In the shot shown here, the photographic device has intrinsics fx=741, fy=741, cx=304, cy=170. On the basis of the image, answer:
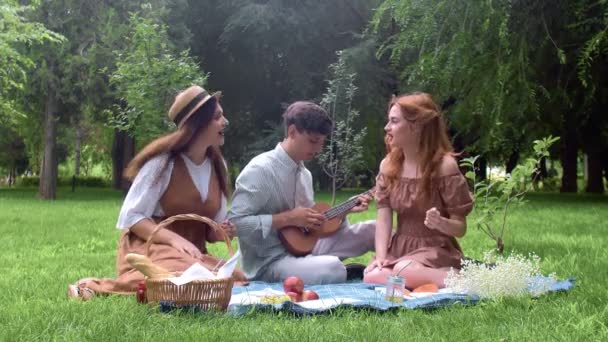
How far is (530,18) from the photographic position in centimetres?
998

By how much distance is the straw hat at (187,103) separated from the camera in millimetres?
Answer: 4594

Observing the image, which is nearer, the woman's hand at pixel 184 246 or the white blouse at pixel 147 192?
the woman's hand at pixel 184 246

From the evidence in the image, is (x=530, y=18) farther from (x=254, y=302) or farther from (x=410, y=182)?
(x=254, y=302)

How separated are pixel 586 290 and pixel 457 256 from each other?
0.92 metres

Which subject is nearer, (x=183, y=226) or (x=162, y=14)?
(x=183, y=226)

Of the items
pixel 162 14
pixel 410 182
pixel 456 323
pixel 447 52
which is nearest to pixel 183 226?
pixel 410 182

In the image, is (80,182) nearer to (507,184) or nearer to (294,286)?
(507,184)

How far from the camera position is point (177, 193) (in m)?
4.64

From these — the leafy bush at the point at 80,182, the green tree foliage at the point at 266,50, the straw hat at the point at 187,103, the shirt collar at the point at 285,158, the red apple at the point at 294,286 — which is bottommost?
the leafy bush at the point at 80,182

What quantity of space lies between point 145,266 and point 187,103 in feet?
4.07

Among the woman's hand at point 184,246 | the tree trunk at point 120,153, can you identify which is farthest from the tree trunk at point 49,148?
the woman's hand at point 184,246

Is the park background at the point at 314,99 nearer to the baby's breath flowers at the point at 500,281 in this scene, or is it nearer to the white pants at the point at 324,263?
the baby's breath flowers at the point at 500,281

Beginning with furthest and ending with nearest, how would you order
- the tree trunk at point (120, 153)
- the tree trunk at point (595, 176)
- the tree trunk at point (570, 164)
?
the tree trunk at point (595, 176), the tree trunk at point (120, 153), the tree trunk at point (570, 164)

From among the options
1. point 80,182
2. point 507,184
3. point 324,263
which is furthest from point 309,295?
point 80,182
